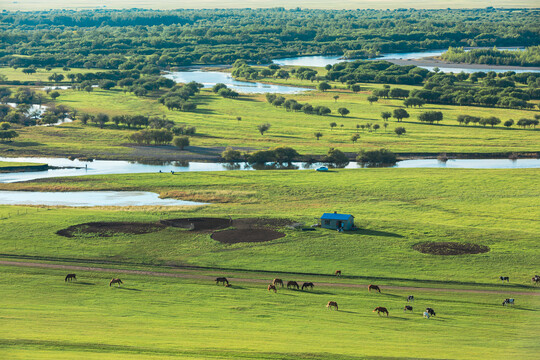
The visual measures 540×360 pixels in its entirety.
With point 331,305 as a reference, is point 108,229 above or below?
below

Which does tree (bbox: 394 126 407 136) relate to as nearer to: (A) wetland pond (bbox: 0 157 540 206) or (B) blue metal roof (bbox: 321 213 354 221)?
(A) wetland pond (bbox: 0 157 540 206)

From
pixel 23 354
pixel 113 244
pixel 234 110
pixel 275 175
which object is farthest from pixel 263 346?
pixel 234 110

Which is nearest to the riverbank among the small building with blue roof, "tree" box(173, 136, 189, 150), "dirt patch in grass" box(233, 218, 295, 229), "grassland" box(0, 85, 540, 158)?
"grassland" box(0, 85, 540, 158)

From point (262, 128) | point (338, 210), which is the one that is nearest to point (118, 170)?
Answer: point (262, 128)

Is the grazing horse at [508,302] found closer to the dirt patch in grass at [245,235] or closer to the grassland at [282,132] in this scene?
the dirt patch in grass at [245,235]

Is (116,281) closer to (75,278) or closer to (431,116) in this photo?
(75,278)
